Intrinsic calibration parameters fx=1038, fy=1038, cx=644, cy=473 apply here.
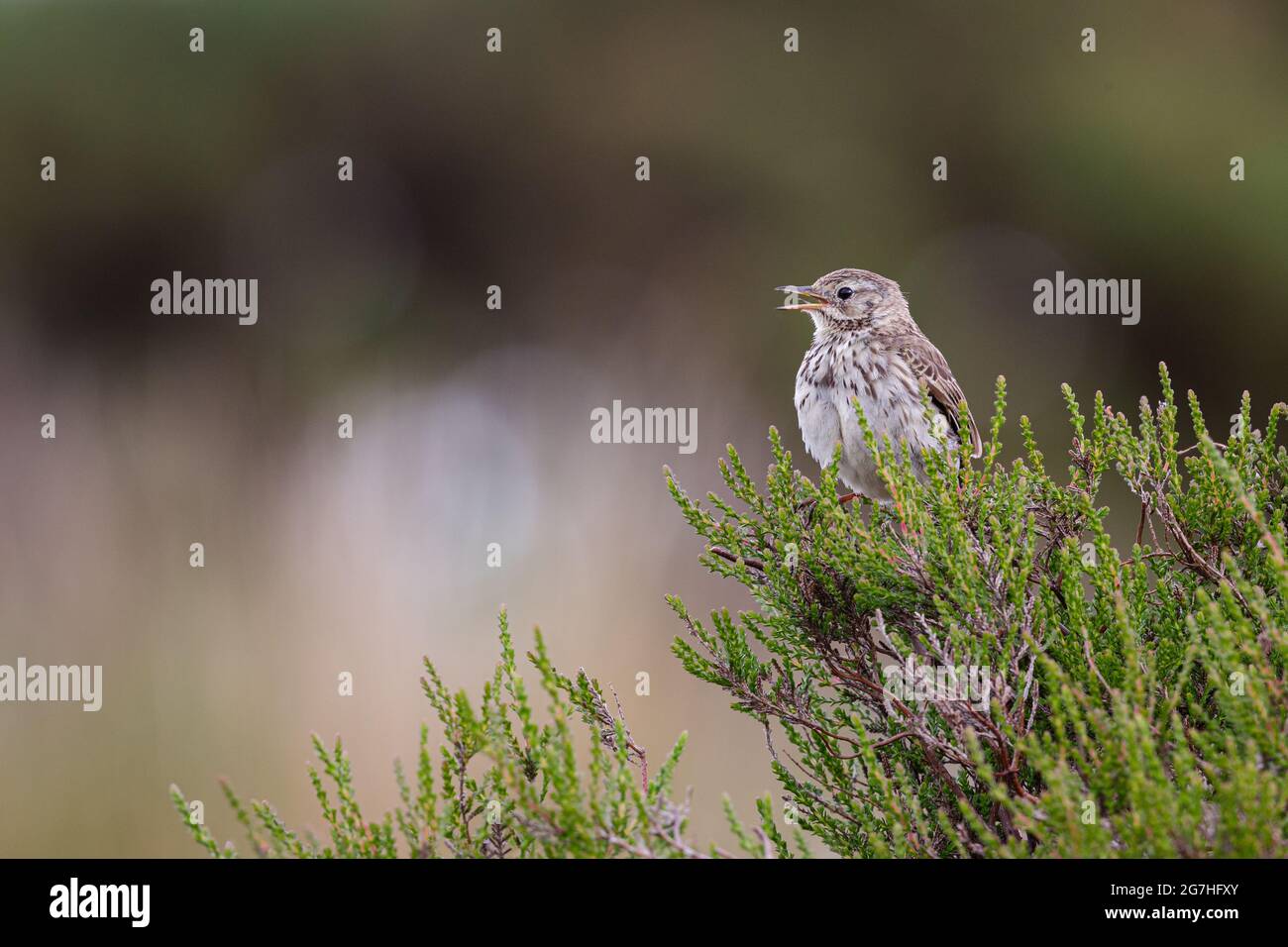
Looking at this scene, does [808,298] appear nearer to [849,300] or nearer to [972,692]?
[849,300]

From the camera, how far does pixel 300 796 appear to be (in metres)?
Answer: 5.33

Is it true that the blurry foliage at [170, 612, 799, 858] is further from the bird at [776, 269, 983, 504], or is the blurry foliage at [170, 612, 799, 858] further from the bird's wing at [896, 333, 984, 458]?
the bird's wing at [896, 333, 984, 458]

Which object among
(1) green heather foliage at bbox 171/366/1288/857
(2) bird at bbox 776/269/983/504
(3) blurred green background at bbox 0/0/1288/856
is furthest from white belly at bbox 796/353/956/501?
(3) blurred green background at bbox 0/0/1288/856

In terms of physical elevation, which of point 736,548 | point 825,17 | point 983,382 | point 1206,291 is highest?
point 825,17

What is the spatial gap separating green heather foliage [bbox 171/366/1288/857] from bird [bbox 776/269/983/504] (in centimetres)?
85

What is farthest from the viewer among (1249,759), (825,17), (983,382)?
(825,17)

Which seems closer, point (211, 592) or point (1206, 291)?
point (211, 592)

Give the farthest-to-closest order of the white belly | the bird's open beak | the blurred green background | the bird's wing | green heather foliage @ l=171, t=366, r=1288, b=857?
the blurred green background → the bird's open beak → the bird's wing → the white belly → green heather foliage @ l=171, t=366, r=1288, b=857

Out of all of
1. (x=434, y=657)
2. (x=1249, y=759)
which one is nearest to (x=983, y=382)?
(x=434, y=657)

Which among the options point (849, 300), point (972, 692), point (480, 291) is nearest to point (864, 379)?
point (849, 300)

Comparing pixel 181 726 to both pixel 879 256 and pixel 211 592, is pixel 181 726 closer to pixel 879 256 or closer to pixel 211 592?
pixel 211 592

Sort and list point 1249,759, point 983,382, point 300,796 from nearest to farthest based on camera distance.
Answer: point 1249,759
point 300,796
point 983,382

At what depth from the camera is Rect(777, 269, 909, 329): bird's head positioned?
331 cm
